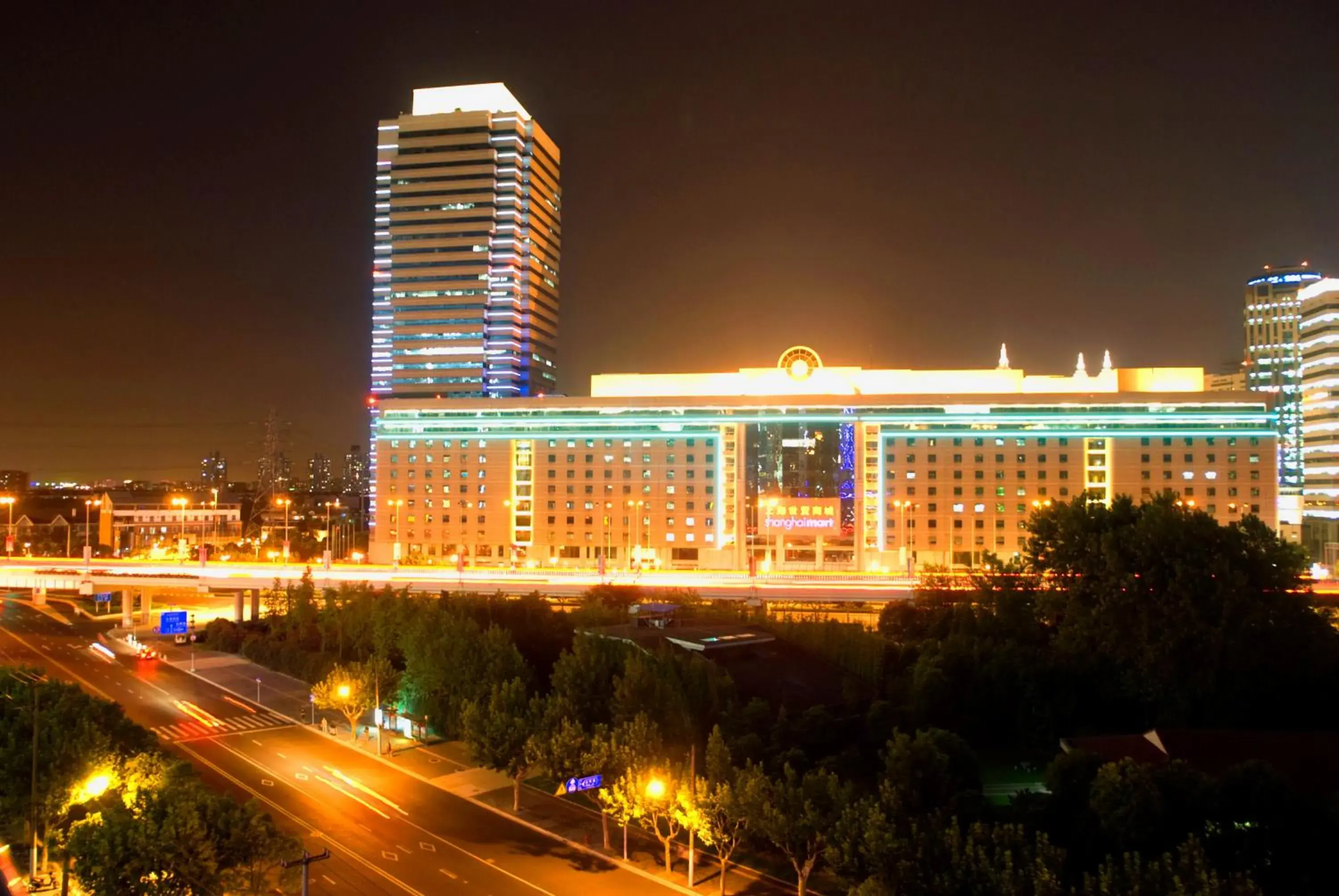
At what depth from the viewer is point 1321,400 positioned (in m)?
109

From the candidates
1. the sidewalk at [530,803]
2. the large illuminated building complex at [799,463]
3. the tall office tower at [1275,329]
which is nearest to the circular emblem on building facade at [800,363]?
the large illuminated building complex at [799,463]

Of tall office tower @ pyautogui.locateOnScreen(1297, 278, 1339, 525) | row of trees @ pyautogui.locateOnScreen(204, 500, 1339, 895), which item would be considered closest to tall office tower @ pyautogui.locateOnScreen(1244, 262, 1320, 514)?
Answer: tall office tower @ pyautogui.locateOnScreen(1297, 278, 1339, 525)

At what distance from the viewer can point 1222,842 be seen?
20078 mm

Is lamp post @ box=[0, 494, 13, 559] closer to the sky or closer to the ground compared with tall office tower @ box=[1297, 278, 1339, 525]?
closer to the ground

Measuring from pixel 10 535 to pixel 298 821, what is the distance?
162 ft

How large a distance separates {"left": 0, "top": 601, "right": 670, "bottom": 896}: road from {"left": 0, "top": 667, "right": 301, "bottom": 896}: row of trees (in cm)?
286

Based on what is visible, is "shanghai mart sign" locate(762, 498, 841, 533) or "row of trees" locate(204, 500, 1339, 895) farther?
"shanghai mart sign" locate(762, 498, 841, 533)

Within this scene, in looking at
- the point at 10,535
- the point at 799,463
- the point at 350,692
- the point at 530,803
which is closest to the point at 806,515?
the point at 799,463

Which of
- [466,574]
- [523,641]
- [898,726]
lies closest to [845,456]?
[466,574]

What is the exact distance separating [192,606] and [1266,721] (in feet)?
240

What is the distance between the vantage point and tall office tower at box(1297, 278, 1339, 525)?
349ft

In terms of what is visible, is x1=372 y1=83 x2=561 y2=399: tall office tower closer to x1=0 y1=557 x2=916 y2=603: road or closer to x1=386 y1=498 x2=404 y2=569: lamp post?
x1=386 y1=498 x2=404 y2=569: lamp post

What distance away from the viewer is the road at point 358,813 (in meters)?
23.7

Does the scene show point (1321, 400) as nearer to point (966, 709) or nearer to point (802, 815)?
point (966, 709)
